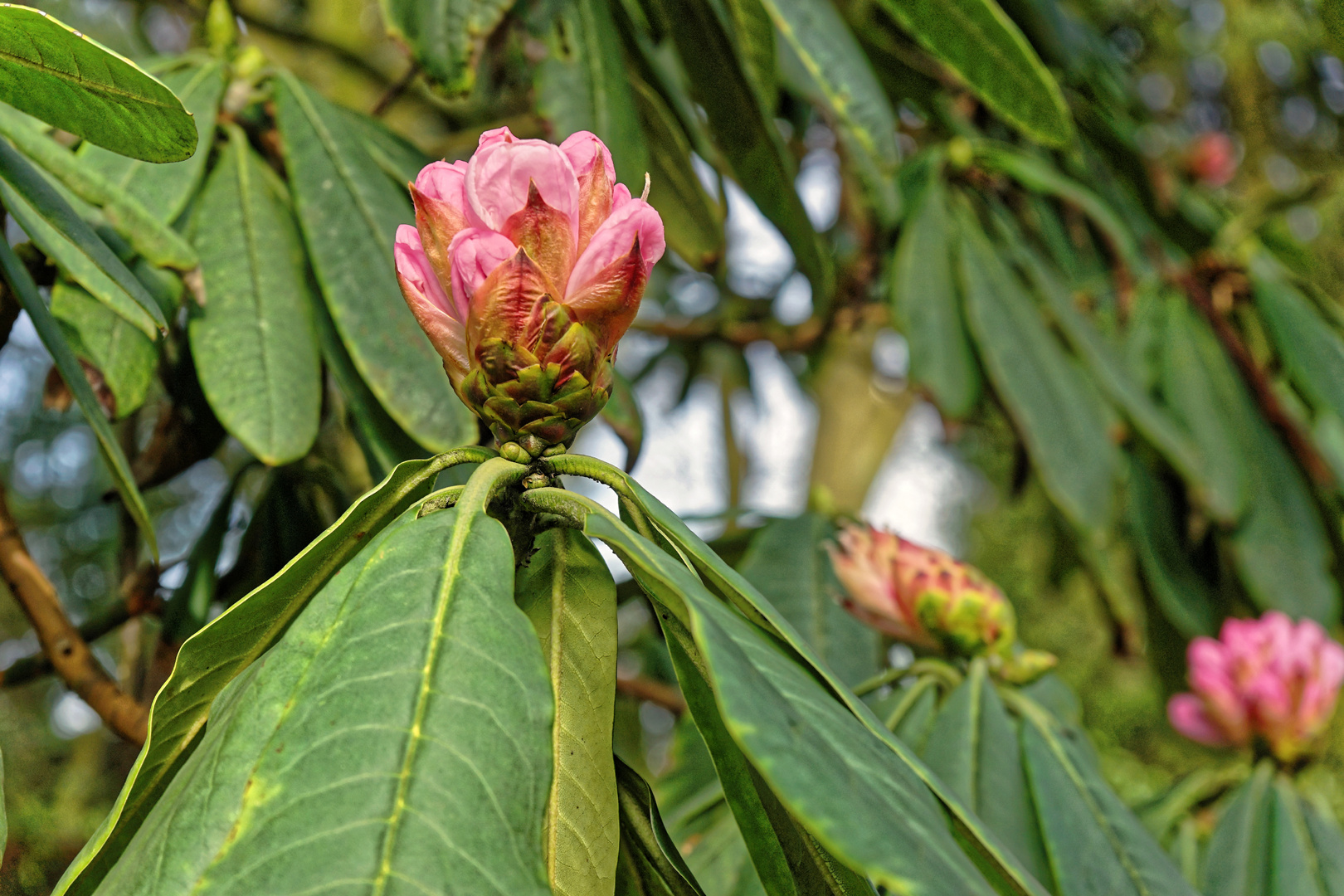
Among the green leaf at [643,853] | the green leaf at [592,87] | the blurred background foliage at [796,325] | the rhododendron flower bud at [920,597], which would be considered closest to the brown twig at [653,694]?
the blurred background foliage at [796,325]

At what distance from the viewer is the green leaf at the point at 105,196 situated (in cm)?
65

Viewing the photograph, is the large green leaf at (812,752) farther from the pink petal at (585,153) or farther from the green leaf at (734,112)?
the green leaf at (734,112)

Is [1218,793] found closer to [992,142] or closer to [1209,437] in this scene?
[1209,437]

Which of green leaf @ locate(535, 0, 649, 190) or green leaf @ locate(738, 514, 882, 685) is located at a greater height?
green leaf @ locate(535, 0, 649, 190)

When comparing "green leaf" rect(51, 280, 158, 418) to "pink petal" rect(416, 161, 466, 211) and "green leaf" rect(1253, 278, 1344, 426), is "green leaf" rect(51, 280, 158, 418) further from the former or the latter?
"green leaf" rect(1253, 278, 1344, 426)

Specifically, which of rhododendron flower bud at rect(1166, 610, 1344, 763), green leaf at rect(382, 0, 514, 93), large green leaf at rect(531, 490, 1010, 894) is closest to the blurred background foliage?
green leaf at rect(382, 0, 514, 93)

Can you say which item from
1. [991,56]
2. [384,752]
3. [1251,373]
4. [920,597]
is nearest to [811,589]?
[920,597]

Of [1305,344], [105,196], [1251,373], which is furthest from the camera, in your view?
[1251,373]

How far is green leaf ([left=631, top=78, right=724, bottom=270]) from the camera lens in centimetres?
109

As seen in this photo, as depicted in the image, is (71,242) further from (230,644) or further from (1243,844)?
(1243,844)

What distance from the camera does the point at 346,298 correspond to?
0.73m

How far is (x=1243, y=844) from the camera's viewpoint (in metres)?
0.92

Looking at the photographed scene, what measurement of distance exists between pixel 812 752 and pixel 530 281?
0.74 feet

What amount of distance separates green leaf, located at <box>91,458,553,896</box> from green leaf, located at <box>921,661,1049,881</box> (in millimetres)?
381
